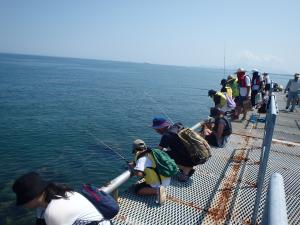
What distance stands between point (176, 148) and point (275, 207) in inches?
165

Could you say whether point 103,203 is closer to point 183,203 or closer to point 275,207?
point 183,203

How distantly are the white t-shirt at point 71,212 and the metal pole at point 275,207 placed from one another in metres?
1.94

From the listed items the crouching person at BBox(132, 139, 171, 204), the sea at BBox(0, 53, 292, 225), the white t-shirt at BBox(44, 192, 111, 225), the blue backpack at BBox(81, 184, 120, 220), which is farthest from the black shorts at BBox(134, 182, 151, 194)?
the sea at BBox(0, 53, 292, 225)

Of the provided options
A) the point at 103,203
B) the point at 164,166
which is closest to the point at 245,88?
the point at 164,166

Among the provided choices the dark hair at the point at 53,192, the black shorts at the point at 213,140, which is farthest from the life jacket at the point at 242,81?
the dark hair at the point at 53,192

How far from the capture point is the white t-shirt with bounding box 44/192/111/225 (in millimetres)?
2756

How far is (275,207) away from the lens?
1.41m

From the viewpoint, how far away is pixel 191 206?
4727mm

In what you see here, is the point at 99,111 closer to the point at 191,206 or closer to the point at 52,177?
the point at 52,177

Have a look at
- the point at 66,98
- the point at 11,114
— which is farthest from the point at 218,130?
the point at 66,98

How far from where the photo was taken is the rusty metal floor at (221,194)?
441cm

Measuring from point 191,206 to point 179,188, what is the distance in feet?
2.05

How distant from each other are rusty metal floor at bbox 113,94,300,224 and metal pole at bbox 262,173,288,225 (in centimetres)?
286

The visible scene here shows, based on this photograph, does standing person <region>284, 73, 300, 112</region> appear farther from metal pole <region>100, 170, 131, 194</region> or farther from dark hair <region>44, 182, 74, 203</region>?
dark hair <region>44, 182, 74, 203</region>
